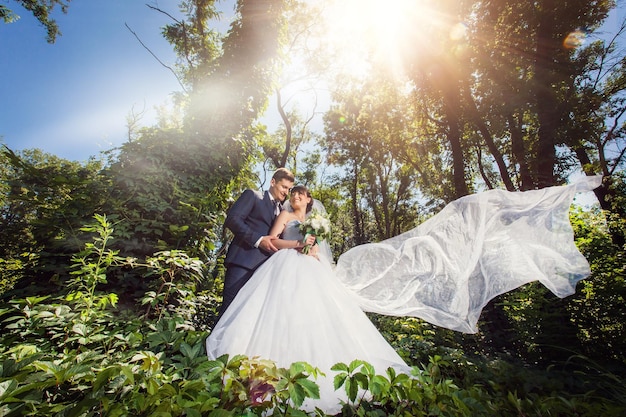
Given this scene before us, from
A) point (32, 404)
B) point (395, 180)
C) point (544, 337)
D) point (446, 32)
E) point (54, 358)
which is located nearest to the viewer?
point (32, 404)

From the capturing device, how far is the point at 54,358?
65.7 inches

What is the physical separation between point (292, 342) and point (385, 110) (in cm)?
1286

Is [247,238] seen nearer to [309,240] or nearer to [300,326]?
[309,240]

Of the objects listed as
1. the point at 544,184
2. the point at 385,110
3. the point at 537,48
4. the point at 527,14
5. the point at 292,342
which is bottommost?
the point at 292,342

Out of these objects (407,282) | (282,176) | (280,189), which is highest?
(282,176)

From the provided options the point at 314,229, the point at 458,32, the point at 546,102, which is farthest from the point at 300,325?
the point at 458,32

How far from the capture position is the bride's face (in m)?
3.63

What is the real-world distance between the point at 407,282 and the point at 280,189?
2.03 m

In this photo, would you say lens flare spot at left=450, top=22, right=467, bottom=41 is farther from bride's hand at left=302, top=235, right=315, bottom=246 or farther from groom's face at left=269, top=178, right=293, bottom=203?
bride's hand at left=302, top=235, right=315, bottom=246

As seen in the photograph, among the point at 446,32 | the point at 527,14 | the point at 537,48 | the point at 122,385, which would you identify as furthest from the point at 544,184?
the point at 122,385

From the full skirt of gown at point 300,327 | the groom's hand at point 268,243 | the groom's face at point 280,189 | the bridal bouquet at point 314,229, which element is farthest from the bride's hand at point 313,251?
the groom's face at point 280,189

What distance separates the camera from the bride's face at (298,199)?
3.63m

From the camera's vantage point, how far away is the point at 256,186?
307 inches

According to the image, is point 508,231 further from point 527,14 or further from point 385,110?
point 385,110
